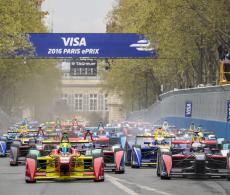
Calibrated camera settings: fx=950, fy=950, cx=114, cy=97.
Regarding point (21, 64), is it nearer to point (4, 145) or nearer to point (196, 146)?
point (4, 145)

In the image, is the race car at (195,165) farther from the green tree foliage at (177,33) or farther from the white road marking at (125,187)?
the green tree foliage at (177,33)

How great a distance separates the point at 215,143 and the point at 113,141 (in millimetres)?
6818

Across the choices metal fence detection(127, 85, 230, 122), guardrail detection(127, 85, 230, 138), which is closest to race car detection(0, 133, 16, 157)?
guardrail detection(127, 85, 230, 138)

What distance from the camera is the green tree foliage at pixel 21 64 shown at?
165 feet

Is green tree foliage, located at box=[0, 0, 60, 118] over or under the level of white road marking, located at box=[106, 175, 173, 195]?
over

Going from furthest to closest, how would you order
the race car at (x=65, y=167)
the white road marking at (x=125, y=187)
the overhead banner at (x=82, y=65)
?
the overhead banner at (x=82, y=65), the race car at (x=65, y=167), the white road marking at (x=125, y=187)

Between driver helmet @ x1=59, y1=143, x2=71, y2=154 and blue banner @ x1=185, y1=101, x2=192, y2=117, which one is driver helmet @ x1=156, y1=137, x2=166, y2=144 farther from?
blue banner @ x1=185, y1=101, x2=192, y2=117

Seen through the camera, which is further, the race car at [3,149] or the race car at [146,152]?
the race car at [3,149]

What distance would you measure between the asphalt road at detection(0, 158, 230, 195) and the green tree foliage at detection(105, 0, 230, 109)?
2642 cm

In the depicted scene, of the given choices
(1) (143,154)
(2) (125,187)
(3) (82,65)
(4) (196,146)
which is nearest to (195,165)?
(4) (196,146)

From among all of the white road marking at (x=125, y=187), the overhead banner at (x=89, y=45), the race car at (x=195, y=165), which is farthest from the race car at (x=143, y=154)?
the overhead banner at (x=89, y=45)

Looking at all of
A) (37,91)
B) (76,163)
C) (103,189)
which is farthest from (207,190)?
(37,91)

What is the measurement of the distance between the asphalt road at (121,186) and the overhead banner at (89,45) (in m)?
39.4

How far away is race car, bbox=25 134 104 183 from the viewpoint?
22422 millimetres
